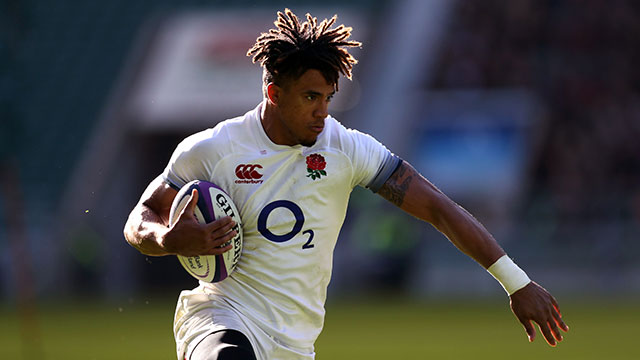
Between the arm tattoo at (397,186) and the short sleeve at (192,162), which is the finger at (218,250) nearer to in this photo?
the short sleeve at (192,162)

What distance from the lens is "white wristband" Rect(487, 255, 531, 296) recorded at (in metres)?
5.53

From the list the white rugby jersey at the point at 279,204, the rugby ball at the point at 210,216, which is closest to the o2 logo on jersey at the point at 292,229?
the white rugby jersey at the point at 279,204

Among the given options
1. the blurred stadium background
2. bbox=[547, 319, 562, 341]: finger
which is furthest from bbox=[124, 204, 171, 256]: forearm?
the blurred stadium background

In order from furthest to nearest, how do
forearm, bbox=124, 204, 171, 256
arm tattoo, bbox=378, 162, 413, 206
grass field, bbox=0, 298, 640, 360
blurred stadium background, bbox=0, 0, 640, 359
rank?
blurred stadium background, bbox=0, 0, 640, 359 → grass field, bbox=0, 298, 640, 360 → arm tattoo, bbox=378, 162, 413, 206 → forearm, bbox=124, 204, 171, 256

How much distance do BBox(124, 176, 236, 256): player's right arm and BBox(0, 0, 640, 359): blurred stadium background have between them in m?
13.1

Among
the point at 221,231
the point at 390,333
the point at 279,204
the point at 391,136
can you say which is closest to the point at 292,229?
the point at 279,204

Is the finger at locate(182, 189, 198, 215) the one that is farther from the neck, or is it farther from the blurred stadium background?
the blurred stadium background

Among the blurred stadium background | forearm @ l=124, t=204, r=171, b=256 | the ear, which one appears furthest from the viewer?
the blurred stadium background

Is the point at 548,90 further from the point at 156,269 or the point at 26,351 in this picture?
the point at 26,351

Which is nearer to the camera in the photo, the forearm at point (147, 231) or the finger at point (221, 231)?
the finger at point (221, 231)

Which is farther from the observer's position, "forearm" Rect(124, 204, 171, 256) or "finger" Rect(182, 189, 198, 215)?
"forearm" Rect(124, 204, 171, 256)

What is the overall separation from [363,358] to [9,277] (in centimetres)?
1434

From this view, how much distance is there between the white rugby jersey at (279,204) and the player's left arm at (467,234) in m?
0.11

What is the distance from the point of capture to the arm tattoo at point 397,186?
5.73 metres
